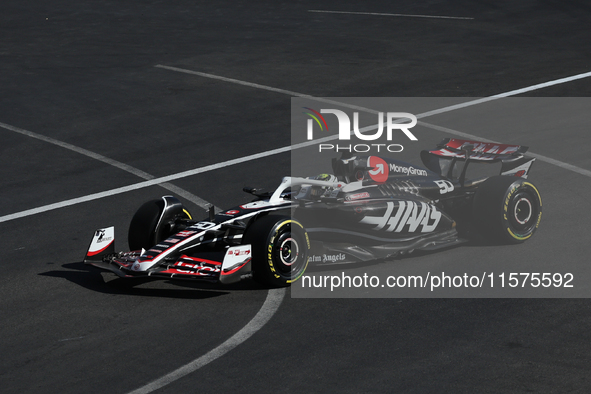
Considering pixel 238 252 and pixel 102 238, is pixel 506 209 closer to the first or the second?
pixel 238 252

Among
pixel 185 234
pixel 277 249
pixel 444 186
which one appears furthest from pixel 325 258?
pixel 444 186

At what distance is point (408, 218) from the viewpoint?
11.6 meters

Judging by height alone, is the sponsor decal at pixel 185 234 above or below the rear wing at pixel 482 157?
below

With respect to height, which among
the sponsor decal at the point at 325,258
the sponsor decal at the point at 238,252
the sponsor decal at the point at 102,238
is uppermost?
the sponsor decal at the point at 238,252

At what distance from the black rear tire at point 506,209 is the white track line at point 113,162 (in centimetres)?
395

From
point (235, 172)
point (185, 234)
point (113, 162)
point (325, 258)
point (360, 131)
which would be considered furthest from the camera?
point (360, 131)

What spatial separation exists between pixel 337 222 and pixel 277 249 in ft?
4.24

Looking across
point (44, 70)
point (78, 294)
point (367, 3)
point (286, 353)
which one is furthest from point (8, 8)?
point (286, 353)

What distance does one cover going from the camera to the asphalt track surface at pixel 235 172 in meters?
8.55

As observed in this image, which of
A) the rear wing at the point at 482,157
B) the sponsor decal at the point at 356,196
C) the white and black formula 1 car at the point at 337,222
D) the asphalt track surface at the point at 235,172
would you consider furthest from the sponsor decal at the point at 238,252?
the rear wing at the point at 482,157

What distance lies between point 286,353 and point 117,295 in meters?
2.85

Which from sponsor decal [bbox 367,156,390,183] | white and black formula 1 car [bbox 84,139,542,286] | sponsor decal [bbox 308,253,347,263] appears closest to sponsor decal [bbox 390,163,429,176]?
white and black formula 1 car [bbox 84,139,542,286]

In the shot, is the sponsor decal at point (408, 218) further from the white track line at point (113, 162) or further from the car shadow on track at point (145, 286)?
the white track line at point (113, 162)

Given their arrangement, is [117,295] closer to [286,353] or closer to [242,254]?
[242,254]
